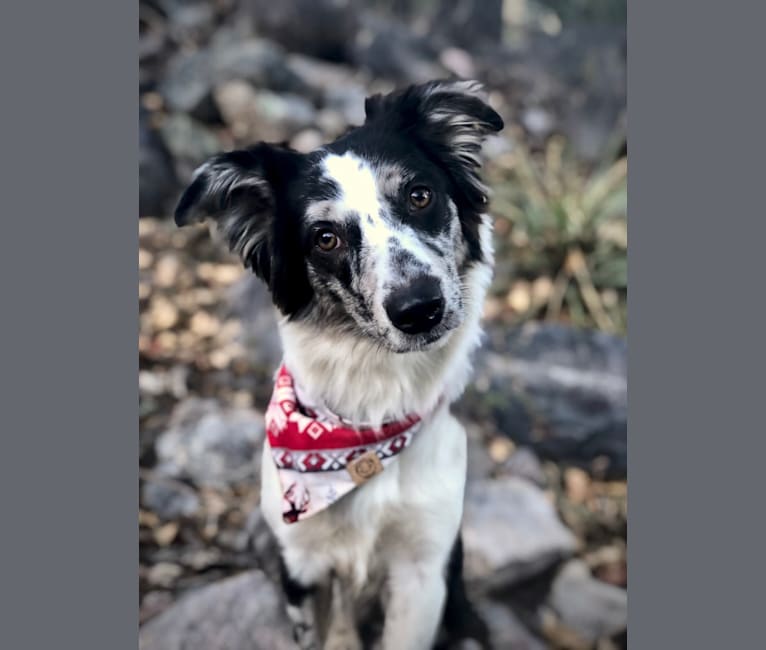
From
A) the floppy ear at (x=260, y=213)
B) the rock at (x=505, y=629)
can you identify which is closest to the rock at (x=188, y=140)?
the floppy ear at (x=260, y=213)

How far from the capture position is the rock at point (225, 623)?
2746mm

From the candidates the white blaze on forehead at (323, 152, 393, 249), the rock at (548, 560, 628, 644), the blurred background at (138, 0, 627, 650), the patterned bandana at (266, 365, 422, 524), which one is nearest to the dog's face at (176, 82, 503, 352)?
the white blaze on forehead at (323, 152, 393, 249)

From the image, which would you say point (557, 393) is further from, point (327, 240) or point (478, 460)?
point (327, 240)

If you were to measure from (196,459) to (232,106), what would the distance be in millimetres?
1438

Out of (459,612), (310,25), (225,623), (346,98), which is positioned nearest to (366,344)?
(459,612)

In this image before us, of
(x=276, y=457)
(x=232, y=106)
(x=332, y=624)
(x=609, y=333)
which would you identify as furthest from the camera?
(x=609, y=333)

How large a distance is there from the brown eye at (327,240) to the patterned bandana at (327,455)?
0.54 m

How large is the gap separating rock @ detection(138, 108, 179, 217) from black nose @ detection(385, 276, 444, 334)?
136cm

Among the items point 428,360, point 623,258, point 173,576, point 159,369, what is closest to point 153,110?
point 159,369

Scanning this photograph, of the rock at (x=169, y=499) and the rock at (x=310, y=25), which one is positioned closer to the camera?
the rock at (x=169, y=499)

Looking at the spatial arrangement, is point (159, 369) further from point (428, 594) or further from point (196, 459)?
point (428, 594)

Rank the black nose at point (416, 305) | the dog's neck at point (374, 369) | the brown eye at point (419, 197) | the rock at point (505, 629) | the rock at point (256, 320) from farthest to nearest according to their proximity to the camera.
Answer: the rock at point (256, 320)
the rock at point (505, 629)
the dog's neck at point (374, 369)
the brown eye at point (419, 197)
the black nose at point (416, 305)

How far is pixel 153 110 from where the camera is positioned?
313 cm

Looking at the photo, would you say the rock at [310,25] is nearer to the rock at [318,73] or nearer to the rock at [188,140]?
the rock at [318,73]
